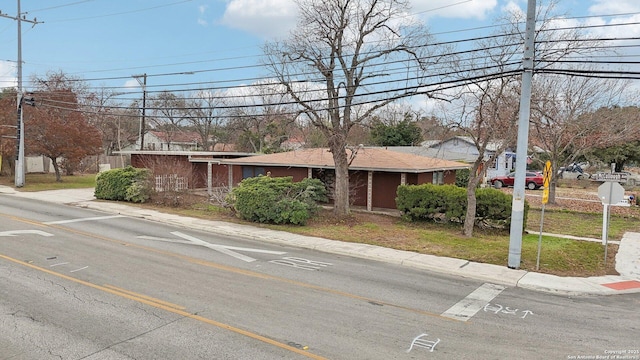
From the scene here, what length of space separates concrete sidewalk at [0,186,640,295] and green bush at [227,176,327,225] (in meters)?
0.98

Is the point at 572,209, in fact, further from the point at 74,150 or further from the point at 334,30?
the point at 74,150

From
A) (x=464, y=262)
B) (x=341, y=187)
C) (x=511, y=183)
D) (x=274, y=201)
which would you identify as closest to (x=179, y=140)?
(x=511, y=183)

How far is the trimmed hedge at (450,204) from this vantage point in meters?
17.0

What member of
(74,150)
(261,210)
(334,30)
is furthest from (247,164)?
(74,150)

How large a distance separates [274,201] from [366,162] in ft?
21.9

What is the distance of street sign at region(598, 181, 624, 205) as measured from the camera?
39.0 ft

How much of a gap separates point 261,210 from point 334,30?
822 centimetres

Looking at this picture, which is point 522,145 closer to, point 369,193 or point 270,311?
point 270,311

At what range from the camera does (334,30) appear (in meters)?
17.7

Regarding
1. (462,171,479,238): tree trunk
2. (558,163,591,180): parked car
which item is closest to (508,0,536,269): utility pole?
(462,171,479,238): tree trunk

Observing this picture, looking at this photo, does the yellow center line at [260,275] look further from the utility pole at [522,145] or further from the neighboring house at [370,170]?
the neighboring house at [370,170]

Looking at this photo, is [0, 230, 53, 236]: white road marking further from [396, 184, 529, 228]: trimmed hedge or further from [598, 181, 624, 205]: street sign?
[598, 181, 624, 205]: street sign

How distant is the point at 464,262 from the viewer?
39.2 feet

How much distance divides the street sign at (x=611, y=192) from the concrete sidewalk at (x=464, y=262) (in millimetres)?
1952
